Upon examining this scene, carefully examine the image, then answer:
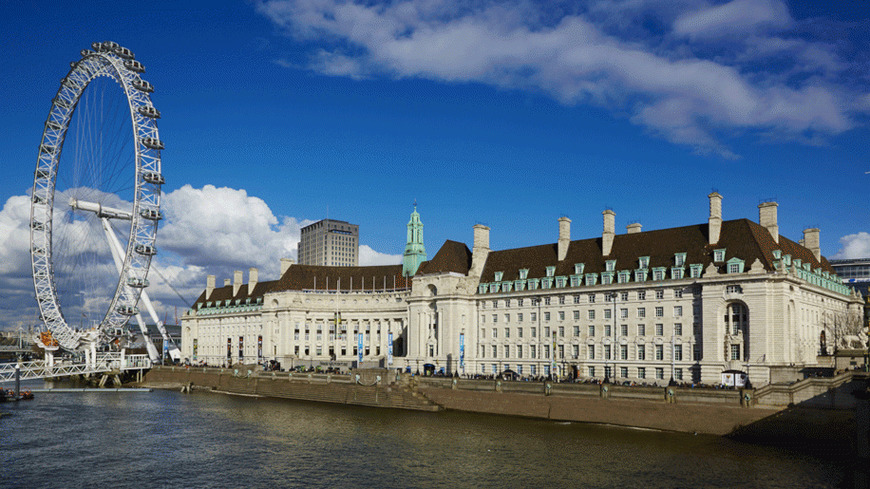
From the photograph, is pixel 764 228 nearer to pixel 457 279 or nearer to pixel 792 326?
pixel 792 326

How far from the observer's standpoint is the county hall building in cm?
8131

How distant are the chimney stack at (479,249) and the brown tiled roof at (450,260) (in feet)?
5.40

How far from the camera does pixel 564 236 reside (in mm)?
107375

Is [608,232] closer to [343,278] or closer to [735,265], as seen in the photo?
[735,265]

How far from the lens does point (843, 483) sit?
44.7 metres

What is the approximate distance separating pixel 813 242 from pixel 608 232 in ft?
92.8

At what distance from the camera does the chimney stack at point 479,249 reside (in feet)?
386

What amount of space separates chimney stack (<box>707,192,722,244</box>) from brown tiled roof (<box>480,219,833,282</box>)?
72cm

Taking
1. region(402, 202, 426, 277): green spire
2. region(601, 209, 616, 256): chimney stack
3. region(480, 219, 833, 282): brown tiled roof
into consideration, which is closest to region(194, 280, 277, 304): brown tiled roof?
region(402, 202, 426, 277): green spire

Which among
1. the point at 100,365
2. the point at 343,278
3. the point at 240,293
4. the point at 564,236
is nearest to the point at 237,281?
the point at 240,293

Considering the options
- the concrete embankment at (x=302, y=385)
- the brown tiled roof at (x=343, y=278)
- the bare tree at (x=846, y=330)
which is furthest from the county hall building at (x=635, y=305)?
the brown tiled roof at (x=343, y=278)

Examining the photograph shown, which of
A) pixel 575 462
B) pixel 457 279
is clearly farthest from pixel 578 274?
pixel 575 462

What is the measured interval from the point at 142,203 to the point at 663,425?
79.7m

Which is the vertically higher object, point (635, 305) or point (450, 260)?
point (450, 260)
